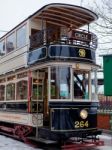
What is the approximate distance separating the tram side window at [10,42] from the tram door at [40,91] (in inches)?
113

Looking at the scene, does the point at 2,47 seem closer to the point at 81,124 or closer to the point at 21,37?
the point at 21,37

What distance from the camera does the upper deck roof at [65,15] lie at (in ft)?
44.1

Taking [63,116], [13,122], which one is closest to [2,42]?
[13,122]

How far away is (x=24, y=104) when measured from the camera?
14172mm

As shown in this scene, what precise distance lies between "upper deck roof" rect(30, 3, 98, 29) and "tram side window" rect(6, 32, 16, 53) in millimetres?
2298

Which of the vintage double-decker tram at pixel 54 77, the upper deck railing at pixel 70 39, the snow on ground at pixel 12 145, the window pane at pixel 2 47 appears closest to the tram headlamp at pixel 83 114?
the vintage double-decker tram at pixel 54 77

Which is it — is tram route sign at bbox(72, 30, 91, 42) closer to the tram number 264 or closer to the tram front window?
the tram front window

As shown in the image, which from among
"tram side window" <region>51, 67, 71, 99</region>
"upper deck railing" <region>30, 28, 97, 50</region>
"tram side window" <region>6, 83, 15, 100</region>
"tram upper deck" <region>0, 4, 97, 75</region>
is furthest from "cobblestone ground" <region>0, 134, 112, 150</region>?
"upper deck railing" <region>30, 28, 97, 50</region>

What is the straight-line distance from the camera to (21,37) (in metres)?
15.3

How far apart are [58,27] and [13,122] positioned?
4207 millimetres

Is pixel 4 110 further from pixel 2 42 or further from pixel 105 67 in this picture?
pixel 105 67

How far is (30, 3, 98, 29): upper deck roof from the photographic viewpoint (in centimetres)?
1345

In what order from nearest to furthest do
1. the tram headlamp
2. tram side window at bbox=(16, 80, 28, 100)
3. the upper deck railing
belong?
the tram headlamp < the upper deck railing < tram side window at bbox=(16, 80, 28, 100)

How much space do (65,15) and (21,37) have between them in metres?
2.15
